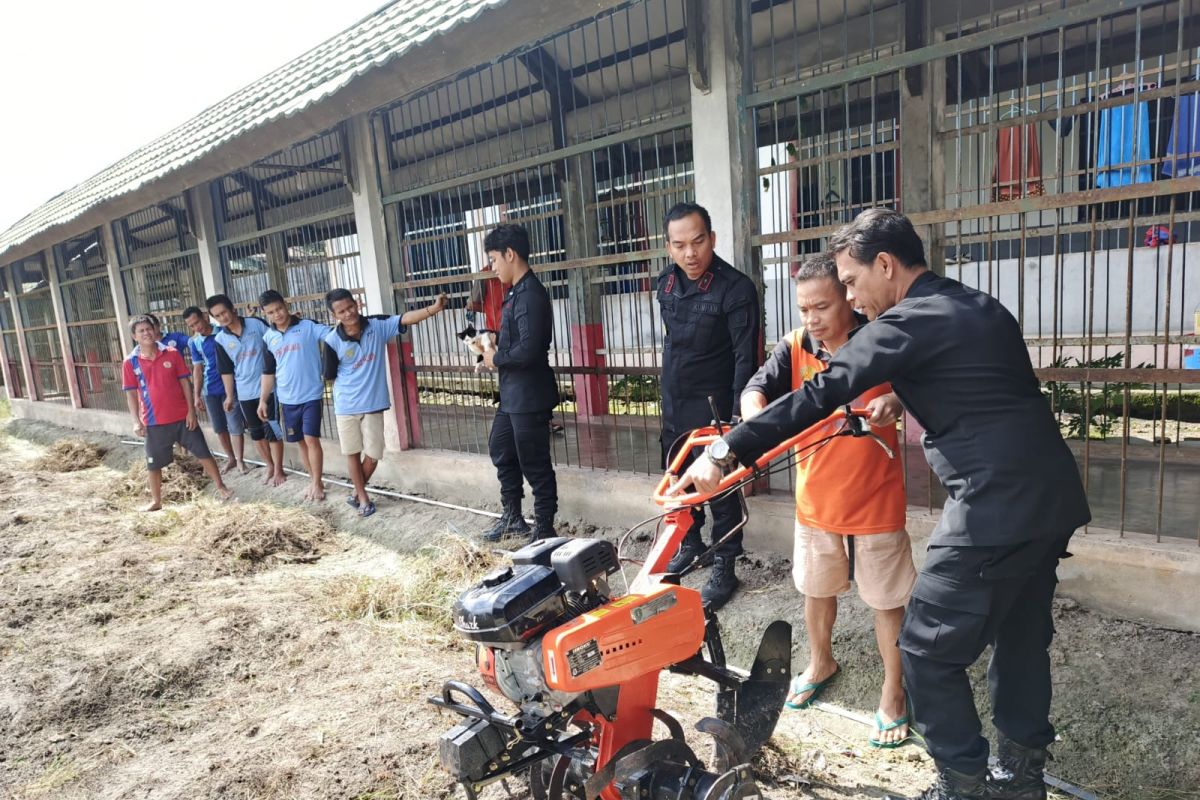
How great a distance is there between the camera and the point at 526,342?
177 inches

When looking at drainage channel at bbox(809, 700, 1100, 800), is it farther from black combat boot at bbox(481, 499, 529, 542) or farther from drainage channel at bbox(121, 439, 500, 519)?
drainage channel at bbox(121, 439, 500, 519)

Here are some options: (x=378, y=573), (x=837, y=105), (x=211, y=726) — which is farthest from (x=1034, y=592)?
(x=837, y=105)

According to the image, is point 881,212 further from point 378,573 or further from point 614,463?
point 378,573

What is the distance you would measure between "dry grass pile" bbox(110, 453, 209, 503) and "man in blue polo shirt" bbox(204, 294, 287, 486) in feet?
2.79

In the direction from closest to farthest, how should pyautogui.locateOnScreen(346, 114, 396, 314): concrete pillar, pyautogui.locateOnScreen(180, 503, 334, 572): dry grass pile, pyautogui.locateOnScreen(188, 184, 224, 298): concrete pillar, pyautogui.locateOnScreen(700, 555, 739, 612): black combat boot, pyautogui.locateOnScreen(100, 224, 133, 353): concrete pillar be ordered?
pyautogui.locateOnScreen(700, 555, 739, 612): black combat boot
pyautogui.locateOnScreen(180, 503, 334, 572): dry grass pile
pyautogui.locateOnScreen(346, 114, 396, 314): concrete pillar
pyautogui.locateOnScreen(188, 184, 224, 298): concrete pillar
pyautogui.locateOnScreen(100, 224, 133, 353): concrete pillar

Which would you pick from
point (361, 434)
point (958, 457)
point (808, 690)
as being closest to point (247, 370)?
point (361, 434)

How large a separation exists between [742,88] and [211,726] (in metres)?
4.03

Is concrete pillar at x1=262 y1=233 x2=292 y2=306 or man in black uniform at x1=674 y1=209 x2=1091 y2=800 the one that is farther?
concrete pillar at x1=262 y1=233 x2=292 y2=306

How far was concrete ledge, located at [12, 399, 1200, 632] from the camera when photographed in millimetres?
2969

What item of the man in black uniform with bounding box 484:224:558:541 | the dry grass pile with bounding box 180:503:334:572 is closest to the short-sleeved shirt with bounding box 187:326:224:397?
the dry grass pile with bounding box 180:503:334:572

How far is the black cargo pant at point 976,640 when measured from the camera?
6.68 feet

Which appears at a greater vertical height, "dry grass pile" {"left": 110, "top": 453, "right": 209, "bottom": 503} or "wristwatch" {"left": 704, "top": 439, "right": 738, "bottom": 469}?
"wristwatch" {"left": 704, "top": 439, "right": 738, "bottom": 469}

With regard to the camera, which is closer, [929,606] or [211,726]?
[929,606]

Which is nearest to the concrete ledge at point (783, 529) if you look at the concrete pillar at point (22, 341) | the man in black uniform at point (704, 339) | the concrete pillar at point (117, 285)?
the man in black uniform at point (704, 339)
